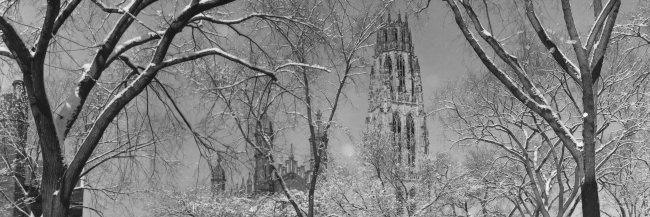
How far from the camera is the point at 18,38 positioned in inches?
252

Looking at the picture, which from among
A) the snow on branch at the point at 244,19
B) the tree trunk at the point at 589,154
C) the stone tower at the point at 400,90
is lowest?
the tree trunk at the point at 589,154

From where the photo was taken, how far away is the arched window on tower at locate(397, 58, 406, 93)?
9112 centimetres

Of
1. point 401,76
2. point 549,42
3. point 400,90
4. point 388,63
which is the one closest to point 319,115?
point 549,42

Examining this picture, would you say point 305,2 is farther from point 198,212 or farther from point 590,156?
point 198,212

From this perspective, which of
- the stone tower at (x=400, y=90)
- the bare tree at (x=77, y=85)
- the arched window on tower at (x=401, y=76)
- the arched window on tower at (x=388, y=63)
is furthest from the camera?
the arched window on tower at (x=401, y=76)

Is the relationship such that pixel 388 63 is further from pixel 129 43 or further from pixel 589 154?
pixel 129 43

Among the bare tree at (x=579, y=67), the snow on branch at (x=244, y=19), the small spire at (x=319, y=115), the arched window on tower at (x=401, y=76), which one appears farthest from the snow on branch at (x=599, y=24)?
the arched window on tower at (x=401, y=76)

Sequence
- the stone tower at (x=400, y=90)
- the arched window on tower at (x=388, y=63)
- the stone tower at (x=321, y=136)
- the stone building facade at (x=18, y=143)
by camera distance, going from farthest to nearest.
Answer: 1. the arched window on tower at (x=388, y=63)
2. the stone tower at (x=400, y=90)
3. the stone building facade at (x=18, y=143)
4. the stone tower at (x=321, y=136)

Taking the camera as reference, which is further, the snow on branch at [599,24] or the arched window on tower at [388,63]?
the arched window on tower at [388,63]

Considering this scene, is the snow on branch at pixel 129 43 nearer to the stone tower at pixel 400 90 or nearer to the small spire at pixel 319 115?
the small spire at pixel 319 115

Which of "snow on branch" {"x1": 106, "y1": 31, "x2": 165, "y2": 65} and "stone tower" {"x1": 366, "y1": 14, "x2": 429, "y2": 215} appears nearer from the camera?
"snow on branch" {"x1": 106, "y1": 31, "x2": 165, "y2": 65}

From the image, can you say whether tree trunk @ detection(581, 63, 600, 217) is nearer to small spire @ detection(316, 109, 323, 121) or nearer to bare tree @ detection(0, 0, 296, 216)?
bare tree @ detection(0, 0, 296, 216)

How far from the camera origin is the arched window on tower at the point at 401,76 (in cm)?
9112

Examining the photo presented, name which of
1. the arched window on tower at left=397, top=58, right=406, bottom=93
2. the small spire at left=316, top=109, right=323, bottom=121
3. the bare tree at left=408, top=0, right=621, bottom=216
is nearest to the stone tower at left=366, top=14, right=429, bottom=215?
the arched window on tower at left=397, top=58, right=406, bottom=93
